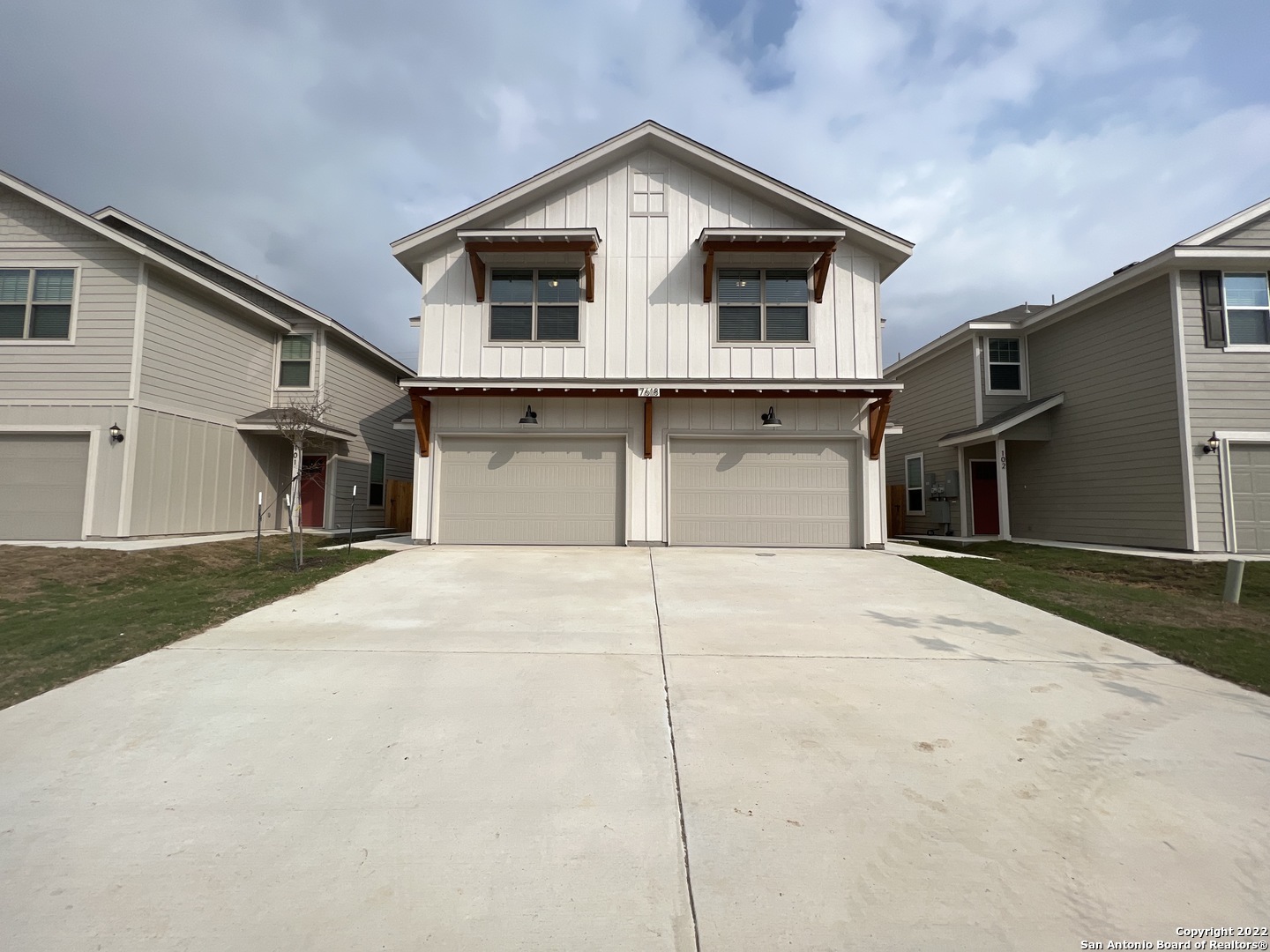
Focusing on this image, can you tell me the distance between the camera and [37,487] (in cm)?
1107

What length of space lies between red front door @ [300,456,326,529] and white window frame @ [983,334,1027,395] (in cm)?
1742

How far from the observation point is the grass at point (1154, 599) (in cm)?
542

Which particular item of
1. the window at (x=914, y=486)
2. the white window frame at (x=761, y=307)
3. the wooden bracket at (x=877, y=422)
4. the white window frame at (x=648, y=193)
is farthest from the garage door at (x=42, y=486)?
the window at (x=914, y=486)

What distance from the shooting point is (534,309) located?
11.8 meters

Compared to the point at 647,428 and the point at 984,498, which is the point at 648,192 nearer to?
the point at 647,428

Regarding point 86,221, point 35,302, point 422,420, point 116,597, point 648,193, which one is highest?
point 648,193

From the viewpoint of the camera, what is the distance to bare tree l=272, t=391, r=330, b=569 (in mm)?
9212

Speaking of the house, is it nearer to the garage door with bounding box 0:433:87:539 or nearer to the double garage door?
the double garage door

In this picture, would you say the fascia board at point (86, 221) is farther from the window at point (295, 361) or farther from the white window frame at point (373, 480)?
the white window frame at point (373, 480)

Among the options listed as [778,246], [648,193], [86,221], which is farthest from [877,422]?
[86,221]

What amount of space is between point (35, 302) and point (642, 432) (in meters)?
11.8

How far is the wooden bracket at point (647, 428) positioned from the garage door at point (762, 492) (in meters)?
0.52

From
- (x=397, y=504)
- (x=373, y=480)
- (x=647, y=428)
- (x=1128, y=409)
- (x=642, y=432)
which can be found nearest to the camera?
(x=647, y=428)

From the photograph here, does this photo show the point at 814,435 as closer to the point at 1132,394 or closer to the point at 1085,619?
the point at 1085,619
